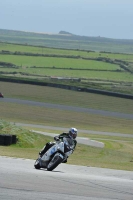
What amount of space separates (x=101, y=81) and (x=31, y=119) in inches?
1546

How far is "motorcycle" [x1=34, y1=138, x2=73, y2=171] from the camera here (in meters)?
14.9

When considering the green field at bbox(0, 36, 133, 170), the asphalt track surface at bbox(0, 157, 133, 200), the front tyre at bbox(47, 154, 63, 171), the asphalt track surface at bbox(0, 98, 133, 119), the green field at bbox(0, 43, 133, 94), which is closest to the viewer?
the asphalt track surface at bbox(0, 157, 133, 200)

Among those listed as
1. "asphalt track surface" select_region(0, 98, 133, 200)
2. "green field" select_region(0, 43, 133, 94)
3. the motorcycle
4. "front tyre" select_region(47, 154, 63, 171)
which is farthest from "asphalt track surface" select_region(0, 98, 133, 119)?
"asphalt track surface" select_region(0, 98, 133, 200)

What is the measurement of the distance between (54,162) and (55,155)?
0.20 m

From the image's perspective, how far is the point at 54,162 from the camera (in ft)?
48.9

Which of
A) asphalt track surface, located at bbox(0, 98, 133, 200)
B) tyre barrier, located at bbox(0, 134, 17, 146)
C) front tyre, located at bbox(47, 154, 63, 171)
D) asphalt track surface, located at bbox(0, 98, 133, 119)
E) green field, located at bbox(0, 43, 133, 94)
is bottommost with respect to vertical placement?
green field, located at bbox(0, 43, 133, 94)

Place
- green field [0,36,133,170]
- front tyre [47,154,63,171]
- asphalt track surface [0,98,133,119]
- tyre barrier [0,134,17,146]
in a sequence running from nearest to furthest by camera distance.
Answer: front tyre [47,154,63,171] < tyre barrier [0,134,17,146] < green field [0,36,133,170] < asphalt track surface [0,98,133,119]

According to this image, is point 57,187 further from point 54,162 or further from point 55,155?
point 55,155

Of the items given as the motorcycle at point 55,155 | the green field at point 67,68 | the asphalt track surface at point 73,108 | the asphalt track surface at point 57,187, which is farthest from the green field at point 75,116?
the asphalt track surface at point 57,187

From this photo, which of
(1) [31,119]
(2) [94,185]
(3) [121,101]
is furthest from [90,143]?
(3) [121,101]

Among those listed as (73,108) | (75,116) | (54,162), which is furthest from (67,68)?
(54,162)

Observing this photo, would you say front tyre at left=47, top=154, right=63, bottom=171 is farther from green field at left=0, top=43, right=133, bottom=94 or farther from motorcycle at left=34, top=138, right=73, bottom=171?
green field at left=0, top=43, right=133, bottom=94

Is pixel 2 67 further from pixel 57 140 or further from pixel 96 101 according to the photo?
pixel 57 140

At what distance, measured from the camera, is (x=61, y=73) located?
94125 mm
